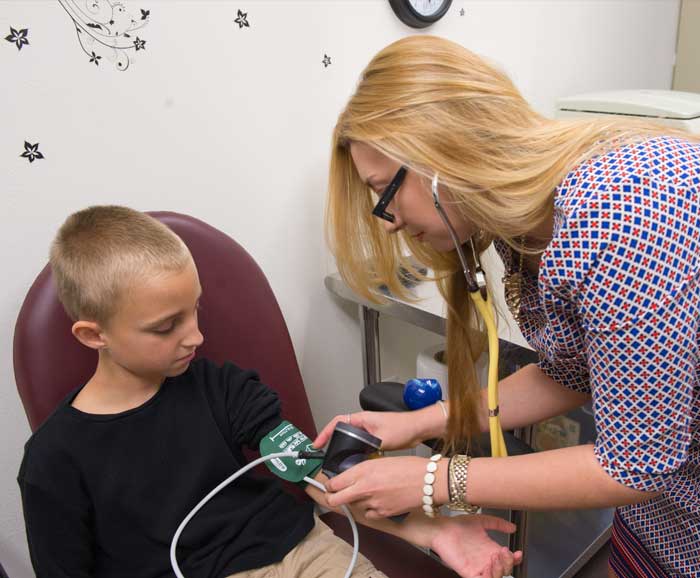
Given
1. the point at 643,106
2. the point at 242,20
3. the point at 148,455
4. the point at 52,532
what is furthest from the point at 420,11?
the point at 52,532

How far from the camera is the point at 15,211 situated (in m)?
1.06

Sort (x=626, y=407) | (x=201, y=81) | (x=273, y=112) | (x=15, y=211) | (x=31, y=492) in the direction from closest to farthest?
1. (x=626, y=407)
2. (x=31, y=492)
3. (x=15, y=211)
4. (x=201, y=81)
5. (x=273, y=112)

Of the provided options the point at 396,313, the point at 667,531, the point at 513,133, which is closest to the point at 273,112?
the point at 396,313

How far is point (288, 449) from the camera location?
1.03m

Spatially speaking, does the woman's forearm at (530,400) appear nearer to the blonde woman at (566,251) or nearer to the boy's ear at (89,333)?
the blonde woman at (566,251)

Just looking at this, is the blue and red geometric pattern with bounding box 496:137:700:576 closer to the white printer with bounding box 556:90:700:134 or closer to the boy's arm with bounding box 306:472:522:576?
the boy's arm with bounding box 306:472:522:576

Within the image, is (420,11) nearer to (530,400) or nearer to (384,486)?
(530,400)

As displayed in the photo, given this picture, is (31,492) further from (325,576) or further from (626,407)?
(626,407)

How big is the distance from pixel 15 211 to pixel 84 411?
1.26 ft

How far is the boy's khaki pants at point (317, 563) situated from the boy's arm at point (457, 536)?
0.23 feet

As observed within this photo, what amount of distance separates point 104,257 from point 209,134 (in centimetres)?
45

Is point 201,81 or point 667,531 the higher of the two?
point 201,81

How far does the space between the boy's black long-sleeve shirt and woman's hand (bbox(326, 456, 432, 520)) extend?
0.73 feet

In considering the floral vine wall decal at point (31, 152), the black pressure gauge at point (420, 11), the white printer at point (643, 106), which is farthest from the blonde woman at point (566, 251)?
the white printer at point (643, 106)
